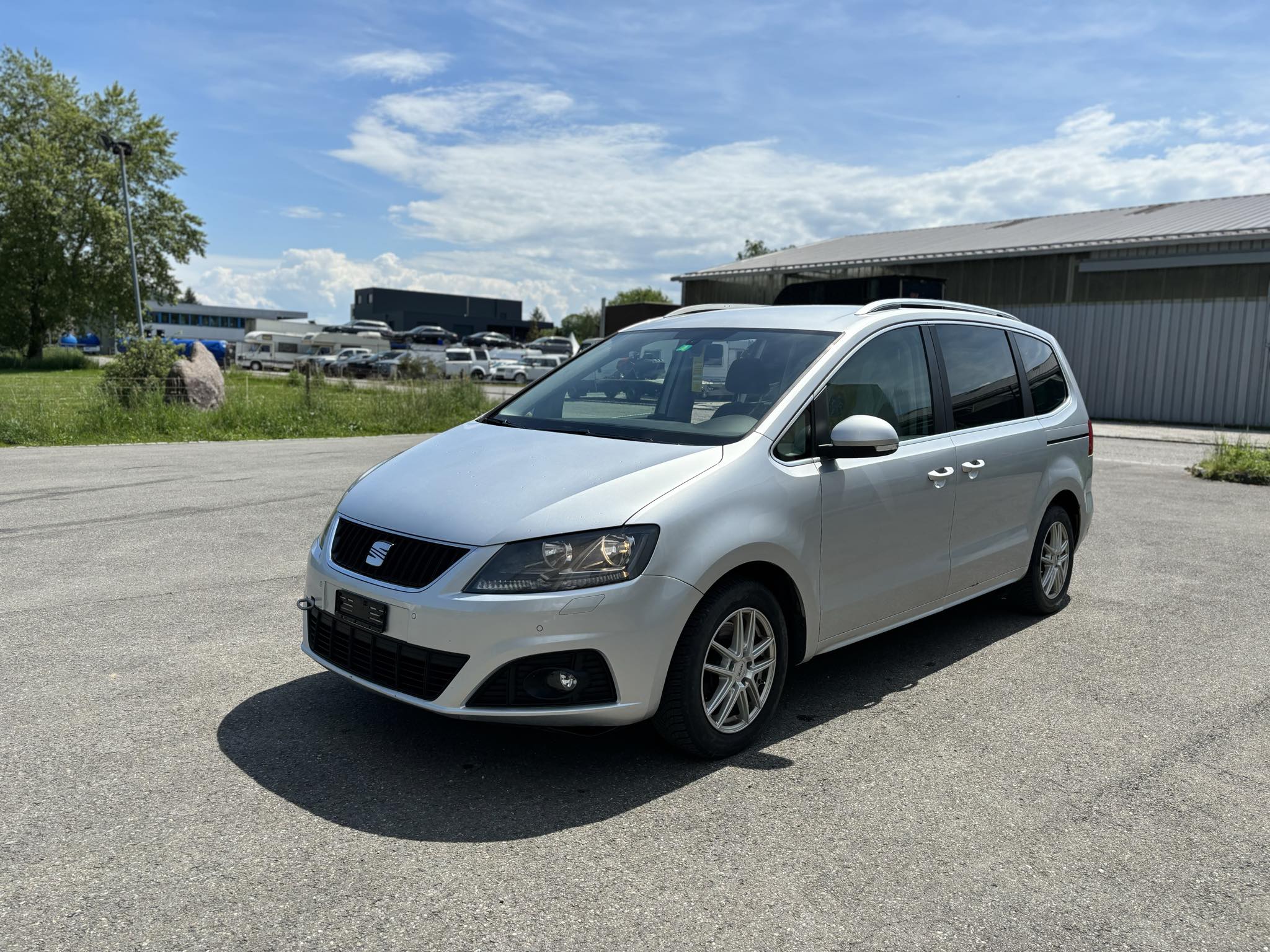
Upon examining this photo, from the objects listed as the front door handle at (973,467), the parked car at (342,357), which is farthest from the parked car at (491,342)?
the front door handle at (973,467)

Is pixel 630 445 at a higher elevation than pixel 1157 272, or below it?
below

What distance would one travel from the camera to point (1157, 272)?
25812 mm

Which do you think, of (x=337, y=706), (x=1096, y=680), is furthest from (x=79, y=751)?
(x=1096, y=680)

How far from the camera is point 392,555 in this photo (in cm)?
363

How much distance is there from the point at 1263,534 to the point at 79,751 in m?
9.43

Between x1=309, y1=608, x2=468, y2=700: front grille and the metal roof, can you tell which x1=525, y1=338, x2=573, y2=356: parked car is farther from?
x1=309, y1=608, x2=468, y2=700: front grille

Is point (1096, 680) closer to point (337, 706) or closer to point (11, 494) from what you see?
point (337, 706)

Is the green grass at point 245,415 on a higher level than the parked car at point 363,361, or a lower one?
lower

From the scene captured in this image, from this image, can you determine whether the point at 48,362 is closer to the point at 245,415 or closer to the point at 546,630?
the point at 245,415

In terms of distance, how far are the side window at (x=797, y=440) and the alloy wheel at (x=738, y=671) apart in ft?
2.21

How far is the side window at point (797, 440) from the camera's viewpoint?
13.4 ft

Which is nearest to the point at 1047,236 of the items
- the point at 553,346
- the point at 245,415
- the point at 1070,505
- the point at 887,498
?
the point at 245,415

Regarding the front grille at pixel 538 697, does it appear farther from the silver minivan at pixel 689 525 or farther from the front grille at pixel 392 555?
the front grille at pixel 392 555

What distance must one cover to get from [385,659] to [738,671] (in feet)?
4.38
